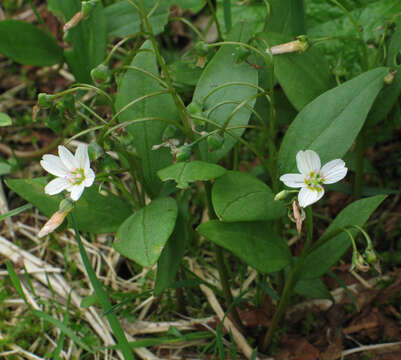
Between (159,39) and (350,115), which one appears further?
(159,39)

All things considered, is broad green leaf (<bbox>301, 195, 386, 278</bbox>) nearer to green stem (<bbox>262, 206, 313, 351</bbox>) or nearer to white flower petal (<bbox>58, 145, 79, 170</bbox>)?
green stem (<bbox>262, 206, 313, 351</bbox>)

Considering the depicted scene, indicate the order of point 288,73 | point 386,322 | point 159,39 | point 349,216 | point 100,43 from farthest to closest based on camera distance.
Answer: point 159,39
point 100,43
point 386,322
point 288,73
point 349,216

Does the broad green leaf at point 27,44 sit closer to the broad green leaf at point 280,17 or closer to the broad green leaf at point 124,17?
the broad green leaf at point 124,17

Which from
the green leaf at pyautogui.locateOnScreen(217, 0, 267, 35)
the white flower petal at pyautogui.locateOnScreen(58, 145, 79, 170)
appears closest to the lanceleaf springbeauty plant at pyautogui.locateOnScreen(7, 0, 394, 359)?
the white flower petal at pyautogui.locateOnScreen(58, 145, 79, 170)

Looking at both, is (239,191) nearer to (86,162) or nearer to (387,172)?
(86,162)

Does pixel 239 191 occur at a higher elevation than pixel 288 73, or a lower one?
lower

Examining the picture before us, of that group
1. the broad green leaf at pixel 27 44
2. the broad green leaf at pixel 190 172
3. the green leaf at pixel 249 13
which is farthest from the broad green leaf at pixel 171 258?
the broad green leaf at pixel 27 44

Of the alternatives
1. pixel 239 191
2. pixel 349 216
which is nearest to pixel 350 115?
pixel 349 216
